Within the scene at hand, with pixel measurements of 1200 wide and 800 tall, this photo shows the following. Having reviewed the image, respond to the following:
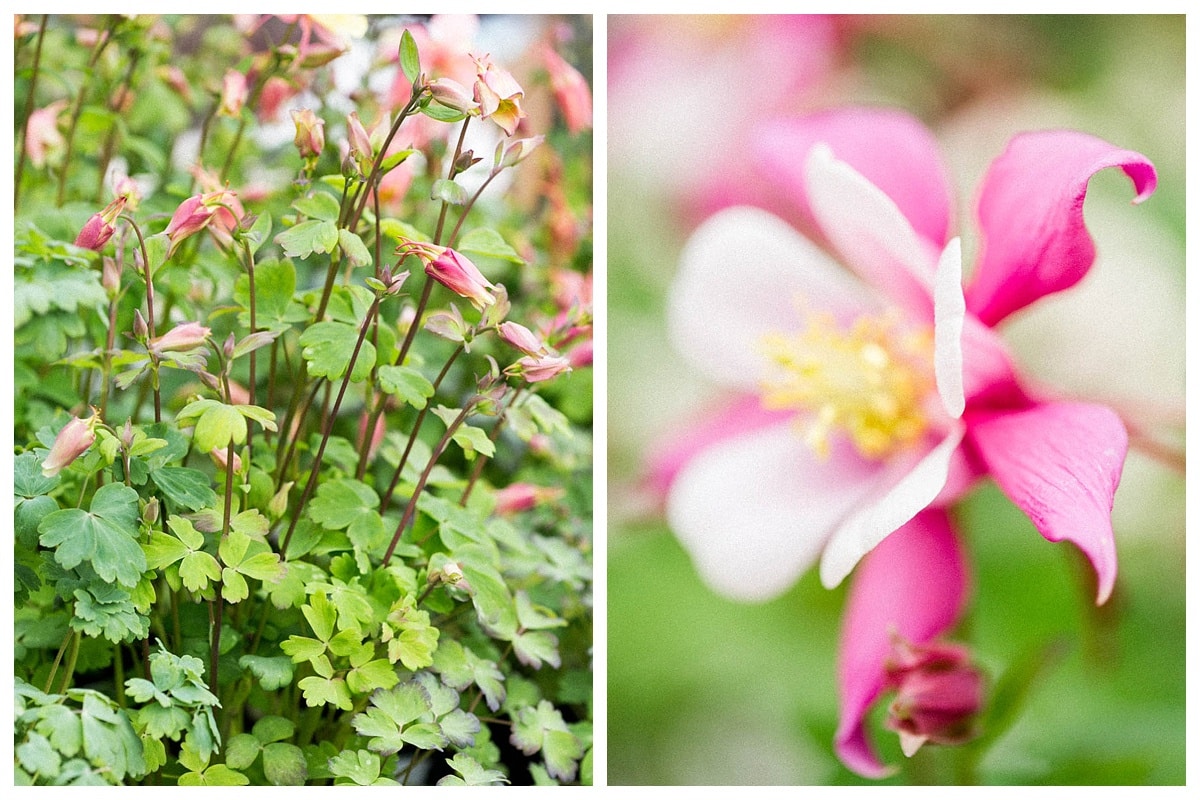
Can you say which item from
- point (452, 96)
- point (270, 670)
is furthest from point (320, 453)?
point (452, 96)

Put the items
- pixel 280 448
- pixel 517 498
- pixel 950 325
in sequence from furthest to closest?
pixel 517 498, pixel 280 448, pixel 950 325

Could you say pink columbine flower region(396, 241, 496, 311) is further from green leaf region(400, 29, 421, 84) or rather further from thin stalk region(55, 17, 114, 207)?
thin stalk region(55, 17, 114, 207)

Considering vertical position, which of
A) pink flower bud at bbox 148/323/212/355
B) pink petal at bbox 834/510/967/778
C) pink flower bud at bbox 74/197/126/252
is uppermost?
pink flower bud at bbox 74/197/126/252

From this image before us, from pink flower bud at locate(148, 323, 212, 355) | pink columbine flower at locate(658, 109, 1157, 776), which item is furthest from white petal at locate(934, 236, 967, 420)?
pink flower bud at locate(148, 323, 212, 355)

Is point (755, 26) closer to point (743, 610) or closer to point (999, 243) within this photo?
point (999, 243)

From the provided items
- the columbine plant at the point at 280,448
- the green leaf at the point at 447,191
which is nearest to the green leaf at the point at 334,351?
the columbine plant at the point at 280,448

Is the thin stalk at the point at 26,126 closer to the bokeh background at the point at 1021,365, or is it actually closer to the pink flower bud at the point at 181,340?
the pink flower bud at the point at 181,340

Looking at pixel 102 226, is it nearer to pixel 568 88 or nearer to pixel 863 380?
pixel 568 88
